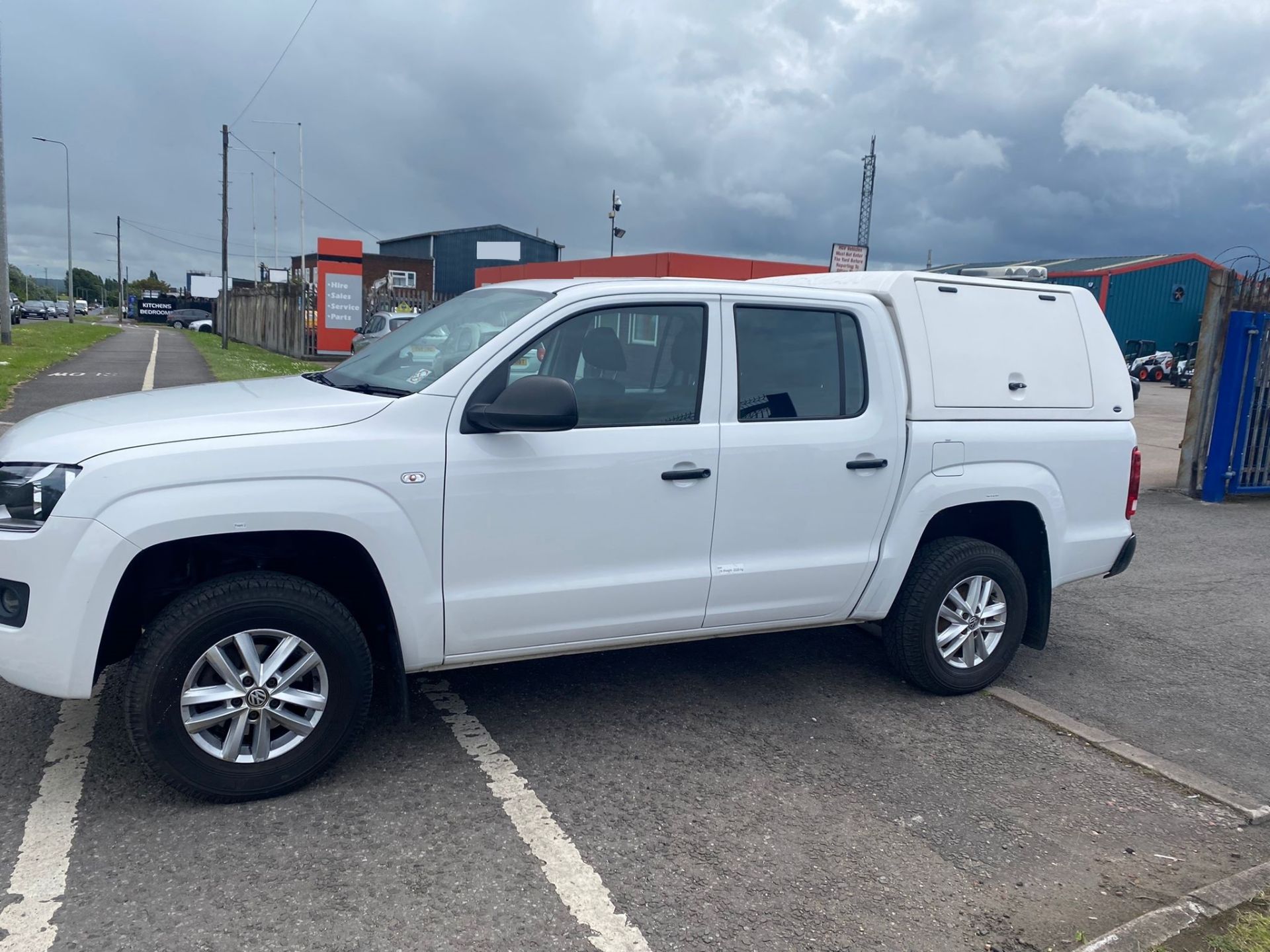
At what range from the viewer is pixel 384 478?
3553 mm

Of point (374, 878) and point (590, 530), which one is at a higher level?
point (590, 530)

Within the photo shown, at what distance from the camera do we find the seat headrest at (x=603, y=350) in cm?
405

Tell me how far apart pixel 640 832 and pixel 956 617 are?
2123mm

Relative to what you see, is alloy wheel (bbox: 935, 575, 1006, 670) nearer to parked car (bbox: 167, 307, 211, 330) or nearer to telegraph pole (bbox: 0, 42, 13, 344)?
telegraph pole (bbox: 0, 42, 13, 344)

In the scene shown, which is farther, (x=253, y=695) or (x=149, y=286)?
(x=149, y=286)

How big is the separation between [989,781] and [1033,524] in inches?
59.7

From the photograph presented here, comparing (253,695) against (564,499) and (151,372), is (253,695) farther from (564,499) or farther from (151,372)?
(151,372)

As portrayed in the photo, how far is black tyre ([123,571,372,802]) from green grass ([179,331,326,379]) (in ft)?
40.4

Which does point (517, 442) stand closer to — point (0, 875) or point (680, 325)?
point (680, 325)

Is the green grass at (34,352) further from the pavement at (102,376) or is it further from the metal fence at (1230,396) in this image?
the metal fence at (1230,396)

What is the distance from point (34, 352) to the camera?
24.8m

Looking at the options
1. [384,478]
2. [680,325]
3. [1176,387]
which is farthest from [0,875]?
[1176,387]

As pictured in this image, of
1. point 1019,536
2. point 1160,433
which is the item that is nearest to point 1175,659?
point 1019,536

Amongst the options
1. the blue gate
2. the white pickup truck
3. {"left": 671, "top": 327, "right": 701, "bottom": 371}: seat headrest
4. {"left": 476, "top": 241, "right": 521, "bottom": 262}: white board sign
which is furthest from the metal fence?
{"left": 476, "top": 241, "right": 521, "bottom": 262}: white board sign
